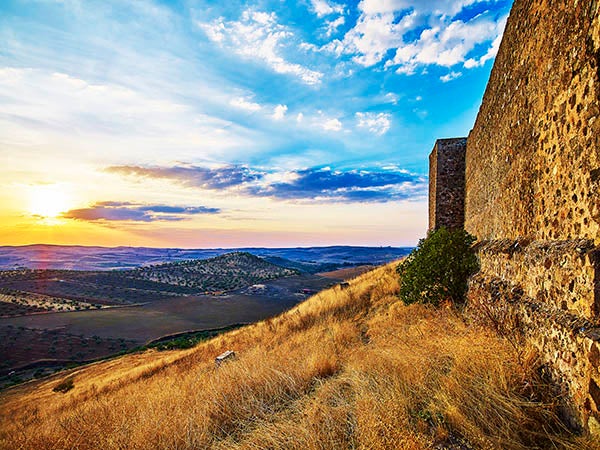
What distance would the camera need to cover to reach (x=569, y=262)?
9.12 ft

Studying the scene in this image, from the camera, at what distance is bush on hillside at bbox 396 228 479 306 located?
6758mm

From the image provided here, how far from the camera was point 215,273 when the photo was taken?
70312 millimetres

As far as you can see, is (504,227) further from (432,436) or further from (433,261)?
(432,436)

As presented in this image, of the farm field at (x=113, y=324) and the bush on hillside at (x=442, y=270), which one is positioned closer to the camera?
the bush on hillside at (x=442, y=270)

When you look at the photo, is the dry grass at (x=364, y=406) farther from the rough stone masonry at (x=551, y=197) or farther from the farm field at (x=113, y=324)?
Answer: the farm field at (x=113, y=324)

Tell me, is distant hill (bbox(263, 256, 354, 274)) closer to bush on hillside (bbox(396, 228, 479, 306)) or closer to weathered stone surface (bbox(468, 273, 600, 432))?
bush on hillside (bbox(396, 228, 479, 306))

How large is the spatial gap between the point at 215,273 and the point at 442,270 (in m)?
67.1

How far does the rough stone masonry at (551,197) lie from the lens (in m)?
2.55

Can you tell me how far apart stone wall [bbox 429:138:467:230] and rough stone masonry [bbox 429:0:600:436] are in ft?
15.3

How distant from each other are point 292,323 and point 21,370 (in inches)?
830

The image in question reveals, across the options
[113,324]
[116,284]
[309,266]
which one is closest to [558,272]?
[113,324]

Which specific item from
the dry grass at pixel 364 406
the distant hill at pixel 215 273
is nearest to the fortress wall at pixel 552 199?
the dry grass at pixel 364 406

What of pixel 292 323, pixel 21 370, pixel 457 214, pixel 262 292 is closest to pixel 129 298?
pixel 262 292

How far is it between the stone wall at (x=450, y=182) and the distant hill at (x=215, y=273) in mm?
48900
